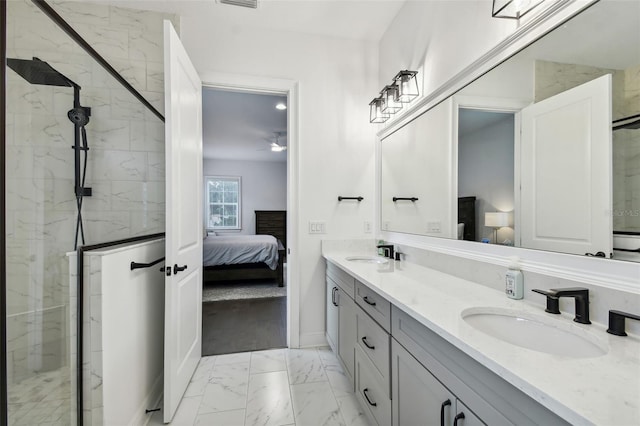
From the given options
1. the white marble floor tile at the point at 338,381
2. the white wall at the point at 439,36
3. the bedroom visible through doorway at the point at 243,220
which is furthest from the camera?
the bedroom visible through doorway at the point at 243,220

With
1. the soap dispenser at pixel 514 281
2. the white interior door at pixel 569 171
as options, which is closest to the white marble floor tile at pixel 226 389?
the soap dispenser at pixel 514 281

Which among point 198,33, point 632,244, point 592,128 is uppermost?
point 198,33

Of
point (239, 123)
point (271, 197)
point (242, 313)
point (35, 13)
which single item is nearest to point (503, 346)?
point (35, 13)

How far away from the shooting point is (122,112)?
1768mm

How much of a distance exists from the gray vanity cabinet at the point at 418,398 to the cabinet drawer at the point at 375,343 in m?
0.06

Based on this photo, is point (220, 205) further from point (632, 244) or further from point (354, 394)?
point (632, 244)

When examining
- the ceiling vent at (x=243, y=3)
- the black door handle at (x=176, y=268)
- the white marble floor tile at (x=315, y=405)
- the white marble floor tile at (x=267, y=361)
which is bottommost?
the white marble floor tile at (x=267, y=361)

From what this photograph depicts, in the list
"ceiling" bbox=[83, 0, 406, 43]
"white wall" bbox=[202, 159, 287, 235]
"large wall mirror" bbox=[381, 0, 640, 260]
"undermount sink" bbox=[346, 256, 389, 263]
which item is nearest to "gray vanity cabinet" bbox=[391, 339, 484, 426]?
"large wall mirror" bbox=[381, 0, 640, 260]

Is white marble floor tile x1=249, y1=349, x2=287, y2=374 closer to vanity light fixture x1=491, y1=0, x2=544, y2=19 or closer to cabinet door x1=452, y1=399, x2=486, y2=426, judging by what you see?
cabinet door x1=452, y1=399, x2=486, y2=426

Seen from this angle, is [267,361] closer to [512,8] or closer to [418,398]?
[418,398]

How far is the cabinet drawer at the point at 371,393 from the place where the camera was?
51.1 inches

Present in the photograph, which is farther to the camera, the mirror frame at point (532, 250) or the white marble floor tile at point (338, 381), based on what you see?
the white marble floor tile at point (338, 381)

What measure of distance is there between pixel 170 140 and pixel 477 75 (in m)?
1.71

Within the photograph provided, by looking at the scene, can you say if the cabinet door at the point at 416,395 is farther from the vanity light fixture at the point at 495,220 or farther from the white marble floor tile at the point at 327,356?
the white marble floor tile at the point at 327,356
